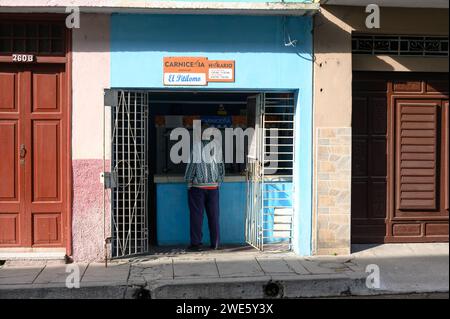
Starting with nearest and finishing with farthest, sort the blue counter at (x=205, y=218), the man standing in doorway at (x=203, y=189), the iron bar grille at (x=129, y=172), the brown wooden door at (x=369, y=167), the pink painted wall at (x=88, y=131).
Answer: the pink painted wall at (x=88, y=131) → the iron bar grille at (x=129, y=172) → the man standing in doorway at (x=203, y=189) → the brown wooden door at (x=369, y=167) → the blue counter at (x=205, y=218)

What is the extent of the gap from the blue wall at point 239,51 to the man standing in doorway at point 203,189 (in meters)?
1.00

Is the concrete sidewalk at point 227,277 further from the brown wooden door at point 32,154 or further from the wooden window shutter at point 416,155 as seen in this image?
the wooden window shutter at point 416,155

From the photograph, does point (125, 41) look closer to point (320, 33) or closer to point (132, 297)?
point (320, 33)

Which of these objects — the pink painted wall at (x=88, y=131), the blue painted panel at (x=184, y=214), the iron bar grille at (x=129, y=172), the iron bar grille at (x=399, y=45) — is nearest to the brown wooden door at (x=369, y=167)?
the iron bar grille at (x=399, y=45)

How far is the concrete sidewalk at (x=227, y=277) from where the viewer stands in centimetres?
699

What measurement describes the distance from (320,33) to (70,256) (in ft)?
14.5

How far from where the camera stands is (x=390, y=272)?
297 inches

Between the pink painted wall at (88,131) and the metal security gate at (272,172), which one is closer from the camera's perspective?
the pink painted wall at (88,131)

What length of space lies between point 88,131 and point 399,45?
440cm

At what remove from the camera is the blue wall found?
26.3ft

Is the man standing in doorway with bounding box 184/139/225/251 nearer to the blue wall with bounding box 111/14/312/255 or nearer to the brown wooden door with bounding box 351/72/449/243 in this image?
the blue wall with bounding box 111/14/312/255

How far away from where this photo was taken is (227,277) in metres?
7.28

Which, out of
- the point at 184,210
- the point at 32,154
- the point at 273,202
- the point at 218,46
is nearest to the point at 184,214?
Result: the point at 184,210
